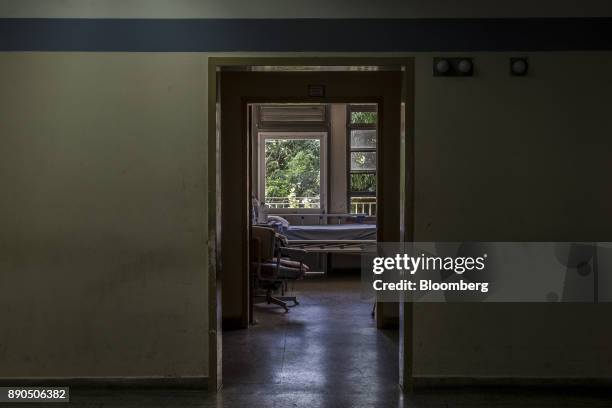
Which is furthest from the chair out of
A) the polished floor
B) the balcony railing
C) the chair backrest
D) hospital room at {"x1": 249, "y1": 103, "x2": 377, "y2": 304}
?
the balcony railing

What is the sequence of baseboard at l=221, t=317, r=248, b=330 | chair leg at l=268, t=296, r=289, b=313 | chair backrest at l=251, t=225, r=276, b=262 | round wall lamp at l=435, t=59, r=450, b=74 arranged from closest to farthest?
round wall lamp at l=435, t=59, r=450, b=74
baseboard at l=221, t=317, r=248, b=330
chair backrest at l=251, t=225, r=276, b=262
chair leg at l=268, t=296, r=289, b=313

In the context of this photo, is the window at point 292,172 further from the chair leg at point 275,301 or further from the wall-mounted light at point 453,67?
the wall-mounted light at point 453,67


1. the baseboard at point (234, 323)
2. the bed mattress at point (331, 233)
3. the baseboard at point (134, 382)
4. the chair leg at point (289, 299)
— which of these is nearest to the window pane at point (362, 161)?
the bed mattress at point (331, 233)

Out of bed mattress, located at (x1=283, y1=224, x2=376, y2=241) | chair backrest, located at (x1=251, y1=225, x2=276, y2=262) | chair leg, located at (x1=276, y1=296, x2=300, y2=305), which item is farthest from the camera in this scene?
bed mattress, located at (x1=283, y1=224, x2=376, y2=241)

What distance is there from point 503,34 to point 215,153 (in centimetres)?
204

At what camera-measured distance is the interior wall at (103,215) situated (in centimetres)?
379

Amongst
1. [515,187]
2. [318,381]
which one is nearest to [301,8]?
[515,187]

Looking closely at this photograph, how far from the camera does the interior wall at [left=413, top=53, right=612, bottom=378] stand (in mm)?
3807

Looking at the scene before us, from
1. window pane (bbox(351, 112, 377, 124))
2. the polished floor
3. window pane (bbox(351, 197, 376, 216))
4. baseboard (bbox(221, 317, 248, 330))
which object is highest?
window pane (bbox(351, 112, 377, 124))

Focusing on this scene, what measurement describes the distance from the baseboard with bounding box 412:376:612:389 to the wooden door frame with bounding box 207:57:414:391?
12 cm

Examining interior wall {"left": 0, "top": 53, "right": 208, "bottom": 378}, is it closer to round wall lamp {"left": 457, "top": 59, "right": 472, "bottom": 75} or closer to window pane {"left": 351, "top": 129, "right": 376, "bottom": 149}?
round wall lamp {"left": 457, "top": 59, "right": 472, "bottom": 75}

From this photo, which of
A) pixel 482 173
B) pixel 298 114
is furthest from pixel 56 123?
pixel 298 114

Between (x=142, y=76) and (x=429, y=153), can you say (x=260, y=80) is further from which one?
(x=429, y=153)

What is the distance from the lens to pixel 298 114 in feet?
28.9
